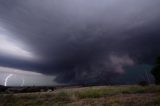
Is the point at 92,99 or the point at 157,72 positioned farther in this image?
the point at 157,72

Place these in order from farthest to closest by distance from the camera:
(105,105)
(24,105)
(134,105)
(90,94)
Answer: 1. (90,94)
2. (24,105)
3. (105,105)
4. (134,105)

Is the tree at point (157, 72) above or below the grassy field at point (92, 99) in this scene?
above

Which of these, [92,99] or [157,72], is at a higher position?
[157,72]

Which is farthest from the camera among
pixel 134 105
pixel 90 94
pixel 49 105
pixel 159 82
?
pixel 159 82

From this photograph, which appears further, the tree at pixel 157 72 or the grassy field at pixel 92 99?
the tree at pixel 157 72

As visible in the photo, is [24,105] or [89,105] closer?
[89,105]

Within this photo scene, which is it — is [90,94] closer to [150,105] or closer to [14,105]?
[14,105]

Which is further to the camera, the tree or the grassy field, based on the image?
the tree

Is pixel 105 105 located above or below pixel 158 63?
below

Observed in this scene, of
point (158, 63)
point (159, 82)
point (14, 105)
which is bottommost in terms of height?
point (14, 105)

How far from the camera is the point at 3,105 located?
47.9 metres

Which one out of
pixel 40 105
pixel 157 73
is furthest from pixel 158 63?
pixel 40 105

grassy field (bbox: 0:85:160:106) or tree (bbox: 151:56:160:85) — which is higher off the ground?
tree (bbox: 151:56:160:85)

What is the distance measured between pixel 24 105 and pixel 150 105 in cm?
2970
